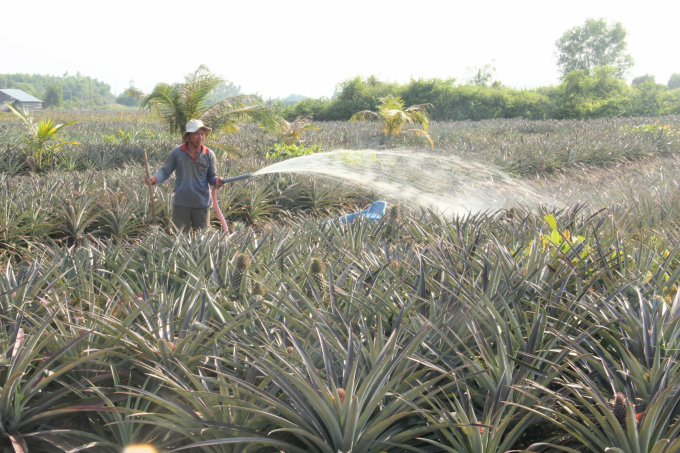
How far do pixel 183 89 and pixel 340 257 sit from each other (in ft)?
32.3

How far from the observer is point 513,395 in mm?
1601

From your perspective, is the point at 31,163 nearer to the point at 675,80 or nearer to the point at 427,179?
A: the point at 427,179

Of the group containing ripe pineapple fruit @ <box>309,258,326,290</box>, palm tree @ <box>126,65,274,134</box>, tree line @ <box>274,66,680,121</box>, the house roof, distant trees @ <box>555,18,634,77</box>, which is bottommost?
ripe pineapple fruit @ <box>309,258,326,290</box>

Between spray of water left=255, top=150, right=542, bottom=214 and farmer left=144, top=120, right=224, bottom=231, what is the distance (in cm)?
131

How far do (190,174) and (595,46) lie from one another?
82383 millimetres

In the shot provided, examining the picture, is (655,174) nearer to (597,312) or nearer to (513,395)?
(597,312)

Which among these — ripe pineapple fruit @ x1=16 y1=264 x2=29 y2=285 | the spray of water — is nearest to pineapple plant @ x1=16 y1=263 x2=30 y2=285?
ripe pineapple fruit @ x1=16 y1=264 x2=29 y2=285

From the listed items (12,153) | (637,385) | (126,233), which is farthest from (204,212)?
(12,153)

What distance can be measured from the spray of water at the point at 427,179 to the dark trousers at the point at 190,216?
4.47ft

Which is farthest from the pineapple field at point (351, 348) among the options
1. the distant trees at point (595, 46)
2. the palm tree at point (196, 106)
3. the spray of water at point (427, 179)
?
the distant trees at point (595, 46)

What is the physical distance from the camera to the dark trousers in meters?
4.98

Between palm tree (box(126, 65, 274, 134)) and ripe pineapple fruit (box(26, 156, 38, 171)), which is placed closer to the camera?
ripe pineapple fruit (box(26, 156, 38, 171))

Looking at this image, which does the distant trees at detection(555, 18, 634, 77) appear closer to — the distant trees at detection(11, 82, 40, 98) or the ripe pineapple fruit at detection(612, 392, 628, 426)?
the ripe pineapple fruit at detection(612, 392, 628, 426)

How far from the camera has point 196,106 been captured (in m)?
11.2
